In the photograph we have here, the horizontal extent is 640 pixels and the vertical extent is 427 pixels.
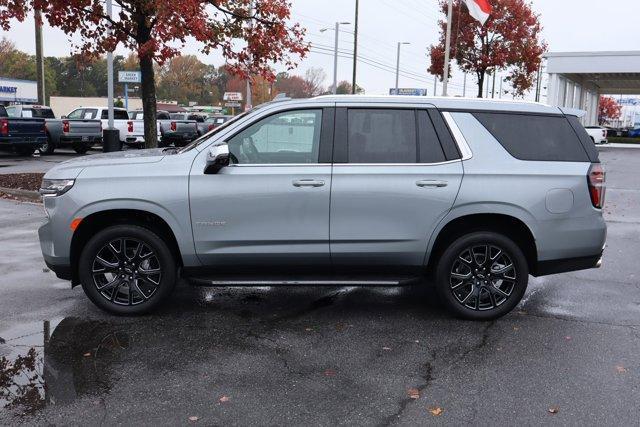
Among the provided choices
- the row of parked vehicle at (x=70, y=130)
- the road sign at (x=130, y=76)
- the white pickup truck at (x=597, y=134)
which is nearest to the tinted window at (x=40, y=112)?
the row of parked vehicle at (x=70, y=130)

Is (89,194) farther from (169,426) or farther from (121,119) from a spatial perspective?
(121,119)

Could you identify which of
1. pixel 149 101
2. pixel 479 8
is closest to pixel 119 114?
pixel 149 101

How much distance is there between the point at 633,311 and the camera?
5.95 metres

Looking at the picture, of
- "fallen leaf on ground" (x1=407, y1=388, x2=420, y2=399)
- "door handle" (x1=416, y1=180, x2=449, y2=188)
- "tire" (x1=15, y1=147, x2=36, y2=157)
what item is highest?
"door handle" (x1=416, y1=180, x2=449, y2=188)

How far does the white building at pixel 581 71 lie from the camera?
133 ft

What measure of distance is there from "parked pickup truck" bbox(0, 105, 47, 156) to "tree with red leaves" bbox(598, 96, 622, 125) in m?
100

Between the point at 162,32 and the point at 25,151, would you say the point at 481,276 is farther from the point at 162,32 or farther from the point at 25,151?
the point at 25,151

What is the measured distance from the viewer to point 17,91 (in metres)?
45.8

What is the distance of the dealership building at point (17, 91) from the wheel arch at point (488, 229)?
43.5m

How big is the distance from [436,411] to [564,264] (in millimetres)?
2335

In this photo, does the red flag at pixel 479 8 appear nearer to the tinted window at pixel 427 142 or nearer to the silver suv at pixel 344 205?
the silver suv at pixel 344 205

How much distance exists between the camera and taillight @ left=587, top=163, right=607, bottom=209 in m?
5.44

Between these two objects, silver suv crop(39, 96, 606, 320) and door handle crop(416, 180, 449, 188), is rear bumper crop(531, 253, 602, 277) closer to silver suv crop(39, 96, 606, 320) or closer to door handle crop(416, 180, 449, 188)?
silver suv crop(39, 96, 606, 320)

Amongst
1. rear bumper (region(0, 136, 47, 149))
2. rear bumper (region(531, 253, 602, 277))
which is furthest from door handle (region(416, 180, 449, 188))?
rear bumper (region(0, 136, 47, 149))
